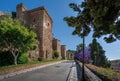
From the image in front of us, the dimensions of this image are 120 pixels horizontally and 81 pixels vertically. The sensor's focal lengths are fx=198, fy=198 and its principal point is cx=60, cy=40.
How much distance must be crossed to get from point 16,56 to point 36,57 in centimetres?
1493

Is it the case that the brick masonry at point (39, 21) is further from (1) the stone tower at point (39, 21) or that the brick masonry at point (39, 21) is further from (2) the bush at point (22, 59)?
(2) the bush at point (22, 59)

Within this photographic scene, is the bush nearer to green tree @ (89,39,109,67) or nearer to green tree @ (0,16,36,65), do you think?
green tree @ (0,16,36,65)

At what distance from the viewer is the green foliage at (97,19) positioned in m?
5.16

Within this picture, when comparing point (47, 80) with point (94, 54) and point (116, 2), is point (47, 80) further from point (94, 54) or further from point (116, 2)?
point (94, 54)

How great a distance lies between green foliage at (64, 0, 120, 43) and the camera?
516cm

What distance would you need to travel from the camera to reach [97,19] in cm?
572

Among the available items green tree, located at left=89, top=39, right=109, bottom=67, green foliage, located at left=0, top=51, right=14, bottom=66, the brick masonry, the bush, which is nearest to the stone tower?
the brick masonry

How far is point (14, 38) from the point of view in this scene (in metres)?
23.1

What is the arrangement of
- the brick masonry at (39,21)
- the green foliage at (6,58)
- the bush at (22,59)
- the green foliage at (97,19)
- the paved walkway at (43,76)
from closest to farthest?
1. the green foliage at (97,19)
2. the paved walkway at (43,76)
3. the green foliage at (6,58)
4. the bush at (22,59)
5. the brick masonry at (39,21)

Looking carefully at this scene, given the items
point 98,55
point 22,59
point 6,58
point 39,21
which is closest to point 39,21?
point 39,21

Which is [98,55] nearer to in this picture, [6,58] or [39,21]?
[39,21]

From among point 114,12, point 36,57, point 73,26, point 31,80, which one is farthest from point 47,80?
point 36,57

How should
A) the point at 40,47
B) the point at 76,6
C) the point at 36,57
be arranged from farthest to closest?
the point at 40,47, the point at 36,57, the point at 76,6

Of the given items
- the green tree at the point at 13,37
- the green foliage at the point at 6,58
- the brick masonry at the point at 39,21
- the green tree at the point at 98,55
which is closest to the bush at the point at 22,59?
the green foliage at the point at 6,58
